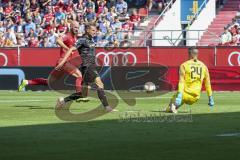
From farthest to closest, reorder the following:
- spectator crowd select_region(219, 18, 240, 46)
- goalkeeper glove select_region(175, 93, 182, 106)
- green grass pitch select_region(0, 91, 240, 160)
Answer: spectator crowd select_region(219, 18, 240, 46)
goalkeeper glove select_region(175, 93, 182, 106)
green grass pitch select_region(0, 91, 240, 160)

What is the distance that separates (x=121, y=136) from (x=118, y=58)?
2159cm

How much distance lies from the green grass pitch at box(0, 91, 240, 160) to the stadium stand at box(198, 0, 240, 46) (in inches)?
631

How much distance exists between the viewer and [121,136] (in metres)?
14.3

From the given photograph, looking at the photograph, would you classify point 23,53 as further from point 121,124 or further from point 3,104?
point 121,124

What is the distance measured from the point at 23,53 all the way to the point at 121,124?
816 inches

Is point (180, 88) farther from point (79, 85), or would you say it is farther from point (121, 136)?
point (121, 136)

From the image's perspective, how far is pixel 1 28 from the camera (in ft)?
141

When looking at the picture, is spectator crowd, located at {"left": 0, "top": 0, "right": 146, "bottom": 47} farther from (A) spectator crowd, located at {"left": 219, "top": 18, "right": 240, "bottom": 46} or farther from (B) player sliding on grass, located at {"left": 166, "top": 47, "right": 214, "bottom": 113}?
(B) player sliding on grass, located at {"left": 166, "top": 47, "right": 214, "bottom": 113}

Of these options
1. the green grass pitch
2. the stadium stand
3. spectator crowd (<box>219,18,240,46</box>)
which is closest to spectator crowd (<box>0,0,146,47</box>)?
the stadium stand

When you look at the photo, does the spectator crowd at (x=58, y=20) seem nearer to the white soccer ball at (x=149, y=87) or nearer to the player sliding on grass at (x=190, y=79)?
the white soccer ball at (x=149, y=87)

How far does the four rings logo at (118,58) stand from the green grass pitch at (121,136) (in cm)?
1391

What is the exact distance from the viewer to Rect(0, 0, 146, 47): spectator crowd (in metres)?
41.0

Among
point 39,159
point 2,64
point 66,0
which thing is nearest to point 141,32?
point 66,0

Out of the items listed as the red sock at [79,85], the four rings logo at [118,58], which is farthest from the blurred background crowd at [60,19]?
the red sock at [79,85]
